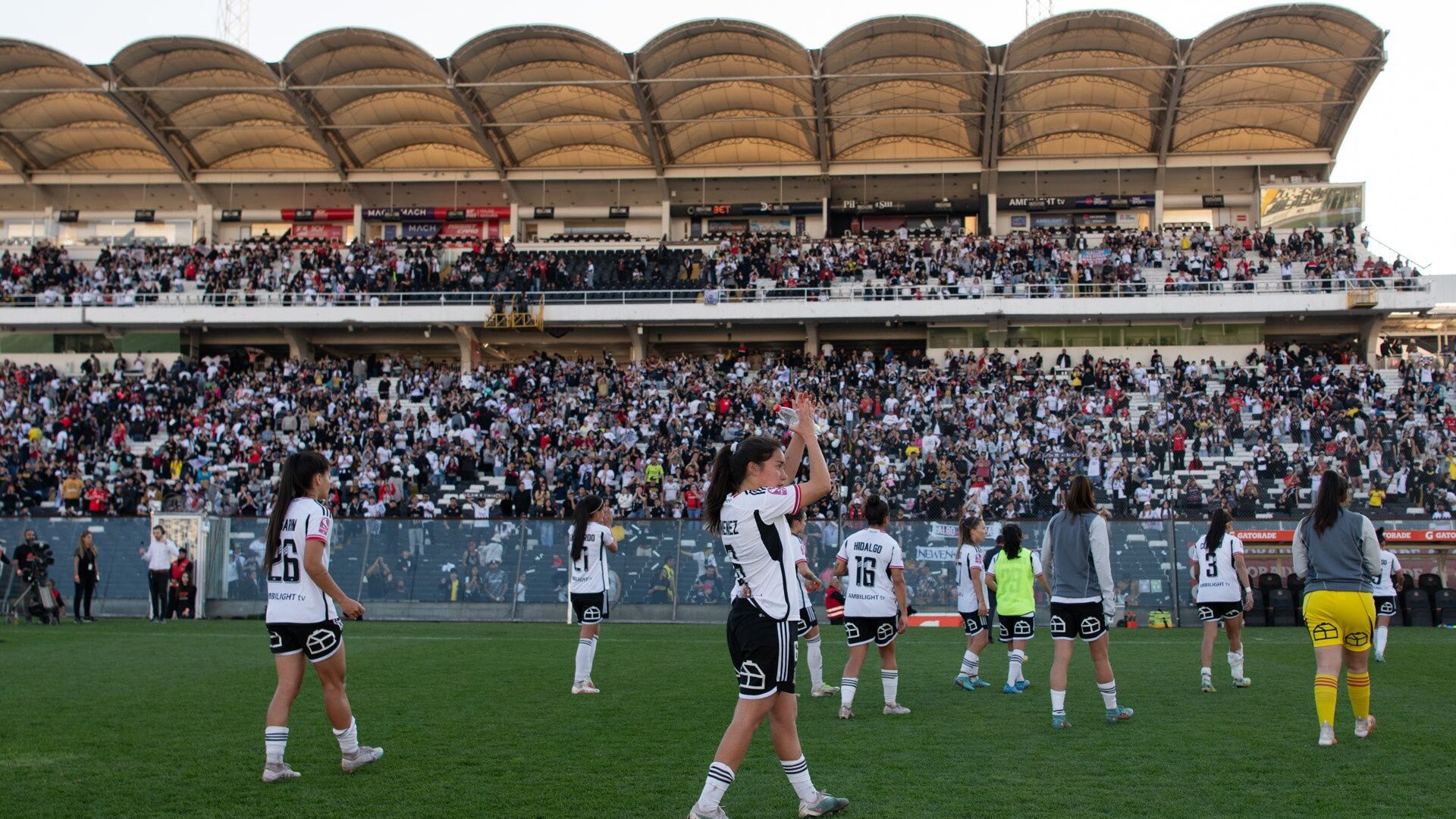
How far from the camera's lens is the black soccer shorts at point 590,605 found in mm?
11773

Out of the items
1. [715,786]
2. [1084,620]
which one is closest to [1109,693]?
[1084,620]

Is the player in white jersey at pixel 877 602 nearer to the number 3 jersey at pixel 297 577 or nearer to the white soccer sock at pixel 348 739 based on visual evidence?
the white soccer sock at pixel 348 739

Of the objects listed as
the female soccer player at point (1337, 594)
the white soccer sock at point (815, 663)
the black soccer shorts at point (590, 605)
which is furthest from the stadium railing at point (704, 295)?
the female soccer player at point (1337, 594)

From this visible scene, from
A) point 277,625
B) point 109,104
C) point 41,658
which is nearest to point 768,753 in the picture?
point 277,625

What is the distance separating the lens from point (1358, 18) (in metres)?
40.7

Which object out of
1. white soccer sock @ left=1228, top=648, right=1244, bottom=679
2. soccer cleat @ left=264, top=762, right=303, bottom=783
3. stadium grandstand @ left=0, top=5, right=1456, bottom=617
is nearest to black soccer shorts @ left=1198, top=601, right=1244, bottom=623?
white soccer sock @ left=1228, top=648, right=1244, bottom=679

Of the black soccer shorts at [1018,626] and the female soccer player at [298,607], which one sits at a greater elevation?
the female soccer player at [298,607]

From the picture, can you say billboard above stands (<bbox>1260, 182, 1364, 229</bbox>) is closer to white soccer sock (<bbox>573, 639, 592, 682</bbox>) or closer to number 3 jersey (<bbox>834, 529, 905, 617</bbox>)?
number 3 jersey (<bbox>834, 529, 905, 617</bbox>)

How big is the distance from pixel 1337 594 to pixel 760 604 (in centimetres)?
442

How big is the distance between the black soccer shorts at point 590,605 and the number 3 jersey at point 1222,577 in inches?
228

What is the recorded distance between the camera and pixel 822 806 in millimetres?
6172

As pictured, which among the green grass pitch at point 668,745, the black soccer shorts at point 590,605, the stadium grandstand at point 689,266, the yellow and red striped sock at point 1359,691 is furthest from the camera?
the stadium grandstand at point 689,266

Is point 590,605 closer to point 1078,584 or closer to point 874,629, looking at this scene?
point 874,629

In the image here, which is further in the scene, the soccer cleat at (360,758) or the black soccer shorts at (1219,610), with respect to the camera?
the black soccer shorts at (1219,610)
